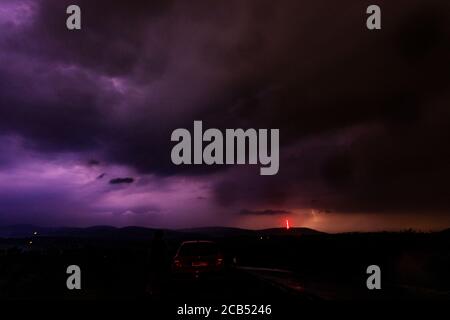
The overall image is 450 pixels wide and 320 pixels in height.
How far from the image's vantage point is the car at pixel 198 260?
→ 1862 cm

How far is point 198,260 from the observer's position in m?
18.7

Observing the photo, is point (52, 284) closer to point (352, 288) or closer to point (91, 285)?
point (91, 285)

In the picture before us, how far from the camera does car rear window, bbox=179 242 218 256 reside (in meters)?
18.9

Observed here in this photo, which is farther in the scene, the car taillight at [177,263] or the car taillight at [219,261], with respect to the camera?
the car taillight at [219,261]

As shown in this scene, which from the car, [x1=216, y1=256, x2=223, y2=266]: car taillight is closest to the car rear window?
the car

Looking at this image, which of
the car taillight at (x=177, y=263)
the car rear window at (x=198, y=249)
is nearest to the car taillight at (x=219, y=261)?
the car rear window at (x=198, y=249)

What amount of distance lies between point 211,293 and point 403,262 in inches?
802

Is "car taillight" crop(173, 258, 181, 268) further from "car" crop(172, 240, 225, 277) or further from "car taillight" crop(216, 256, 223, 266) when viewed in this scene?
"car taillight" crop(216, 256, 223, 266)

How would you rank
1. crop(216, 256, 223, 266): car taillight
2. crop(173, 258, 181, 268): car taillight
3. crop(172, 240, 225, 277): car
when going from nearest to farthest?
crop(172, 240, 225, 277): car, crop(173, 258, 181, 268): car taillight, crop(216, 256, 223, 266): car taillight

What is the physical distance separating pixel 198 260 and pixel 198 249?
464 millimetres

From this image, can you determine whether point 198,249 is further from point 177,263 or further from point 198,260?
point 177,263

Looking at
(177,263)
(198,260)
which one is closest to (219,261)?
(198,260)

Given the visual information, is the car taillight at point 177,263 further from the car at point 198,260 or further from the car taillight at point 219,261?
the car taillight at point 219,261

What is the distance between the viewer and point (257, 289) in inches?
712
